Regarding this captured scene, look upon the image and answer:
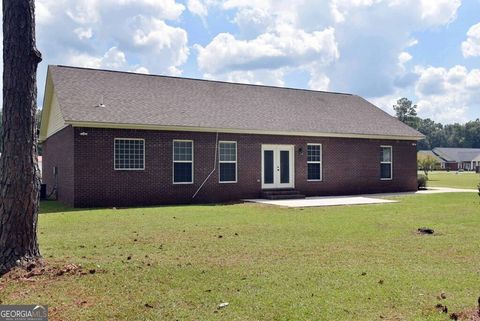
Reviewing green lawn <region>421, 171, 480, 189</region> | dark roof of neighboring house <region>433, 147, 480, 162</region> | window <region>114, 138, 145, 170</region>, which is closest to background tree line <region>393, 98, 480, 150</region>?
dark roof of neighboring house <region>433, 147, 480, 162</region>

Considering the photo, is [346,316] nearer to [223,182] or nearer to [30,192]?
[30,192]

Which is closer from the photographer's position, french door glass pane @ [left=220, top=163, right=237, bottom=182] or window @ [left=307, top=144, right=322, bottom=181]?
french door glass pane @ [left=220, top=163, right=237, bottom=182]

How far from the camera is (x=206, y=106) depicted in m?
19.6

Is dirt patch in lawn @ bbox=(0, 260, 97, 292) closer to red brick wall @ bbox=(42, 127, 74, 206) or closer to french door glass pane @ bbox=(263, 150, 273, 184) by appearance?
red brick wall @ bbox=(42, 127, 74, 206)

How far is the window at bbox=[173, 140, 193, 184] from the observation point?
17438 mm

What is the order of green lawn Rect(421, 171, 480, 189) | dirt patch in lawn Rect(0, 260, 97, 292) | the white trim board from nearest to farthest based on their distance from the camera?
dirt patch in lawn Rect(0, 260, 97, 292) < the white trim board < green lawn Rect(421, 171, 480, 189)

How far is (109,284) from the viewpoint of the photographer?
5.54m

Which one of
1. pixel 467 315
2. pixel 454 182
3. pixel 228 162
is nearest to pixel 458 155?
pixel 454 182

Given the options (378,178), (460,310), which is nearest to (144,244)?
(460,310)

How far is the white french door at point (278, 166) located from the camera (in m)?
19.4

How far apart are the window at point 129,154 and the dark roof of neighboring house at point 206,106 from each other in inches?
33.1

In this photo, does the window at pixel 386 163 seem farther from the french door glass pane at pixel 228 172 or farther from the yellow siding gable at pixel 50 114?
the yellow siding gable at pixel 50 114

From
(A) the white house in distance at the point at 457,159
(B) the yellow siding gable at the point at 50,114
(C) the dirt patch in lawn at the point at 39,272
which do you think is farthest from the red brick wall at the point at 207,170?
(A) the white house in distance at the point at 457,159

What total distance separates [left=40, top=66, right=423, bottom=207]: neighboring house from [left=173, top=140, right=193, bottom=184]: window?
0.04m
